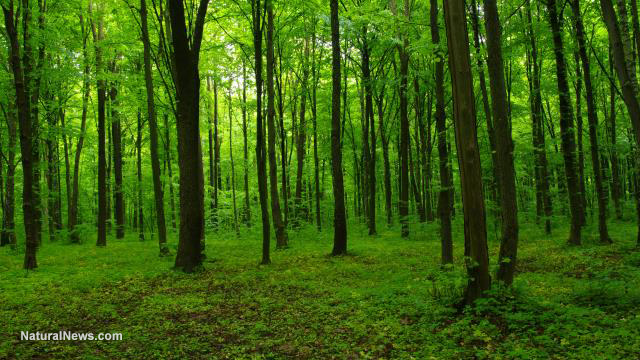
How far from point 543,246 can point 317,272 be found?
7871mm

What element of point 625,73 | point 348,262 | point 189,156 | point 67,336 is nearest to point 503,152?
point 625,73

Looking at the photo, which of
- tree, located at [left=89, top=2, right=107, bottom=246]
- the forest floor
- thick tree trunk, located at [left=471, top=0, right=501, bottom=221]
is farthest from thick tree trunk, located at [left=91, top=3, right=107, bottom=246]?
thick tree trunk, located at [left=471, top=0, right=501, bottom=221]

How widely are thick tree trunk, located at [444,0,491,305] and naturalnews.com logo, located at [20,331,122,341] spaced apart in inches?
226

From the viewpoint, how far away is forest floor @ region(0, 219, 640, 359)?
16.9 feet

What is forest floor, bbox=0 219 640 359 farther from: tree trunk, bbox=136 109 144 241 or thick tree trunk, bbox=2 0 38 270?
tree trunk, bbox=136 109 144 241

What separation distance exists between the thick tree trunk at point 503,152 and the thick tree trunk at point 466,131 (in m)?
1.06

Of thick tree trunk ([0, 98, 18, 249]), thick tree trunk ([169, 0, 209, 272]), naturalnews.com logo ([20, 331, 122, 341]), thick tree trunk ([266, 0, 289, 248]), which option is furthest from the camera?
thick tree trunk ([0, 98, 18, 249])

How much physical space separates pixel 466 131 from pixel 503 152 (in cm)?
148

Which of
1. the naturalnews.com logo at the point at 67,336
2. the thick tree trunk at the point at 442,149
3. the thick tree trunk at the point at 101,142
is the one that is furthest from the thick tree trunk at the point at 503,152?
the thick tree trunk at the point at 101,142

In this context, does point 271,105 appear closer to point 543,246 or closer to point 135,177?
point 543,246

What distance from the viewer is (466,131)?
19.4ft

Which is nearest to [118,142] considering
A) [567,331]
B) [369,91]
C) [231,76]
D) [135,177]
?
[135,177]

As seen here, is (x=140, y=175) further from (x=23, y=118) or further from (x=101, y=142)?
(x=23, y=118)

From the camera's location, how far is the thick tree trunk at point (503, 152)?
6.79 meters
